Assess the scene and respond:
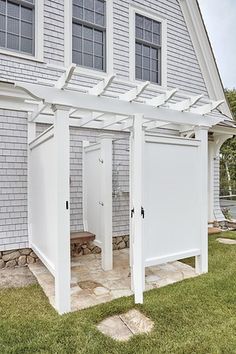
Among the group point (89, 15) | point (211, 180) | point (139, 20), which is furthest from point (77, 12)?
point (211, 180)

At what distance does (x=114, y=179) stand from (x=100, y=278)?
7.80ft

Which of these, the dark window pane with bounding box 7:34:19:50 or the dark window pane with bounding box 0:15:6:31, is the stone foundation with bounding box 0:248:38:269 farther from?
the dark window pane with bounding box 0:15:6:31

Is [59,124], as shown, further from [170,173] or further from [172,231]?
[172,231]

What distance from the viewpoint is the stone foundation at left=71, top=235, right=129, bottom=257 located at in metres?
5.58

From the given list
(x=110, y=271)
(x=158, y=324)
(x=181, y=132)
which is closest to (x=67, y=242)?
(x=158, y=324)

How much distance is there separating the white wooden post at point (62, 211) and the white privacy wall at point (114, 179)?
2351 mm

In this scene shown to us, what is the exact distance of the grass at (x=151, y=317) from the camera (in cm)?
253

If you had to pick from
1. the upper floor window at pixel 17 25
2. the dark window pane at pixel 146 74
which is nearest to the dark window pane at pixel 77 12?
the upper floor window at pixel 17 25

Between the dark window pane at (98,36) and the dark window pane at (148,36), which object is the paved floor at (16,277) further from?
the dark window pane at (148,36)

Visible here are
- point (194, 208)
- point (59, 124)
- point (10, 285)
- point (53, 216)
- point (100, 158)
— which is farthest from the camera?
point (100, 158)

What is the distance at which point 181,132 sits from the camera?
7.19 m

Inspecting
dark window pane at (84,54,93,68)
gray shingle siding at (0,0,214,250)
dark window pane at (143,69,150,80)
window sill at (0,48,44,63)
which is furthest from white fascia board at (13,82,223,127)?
dark window pane at (143,69,150,80)

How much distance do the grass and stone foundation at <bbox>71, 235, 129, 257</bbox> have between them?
1.64 metres

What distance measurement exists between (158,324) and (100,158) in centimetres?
279
